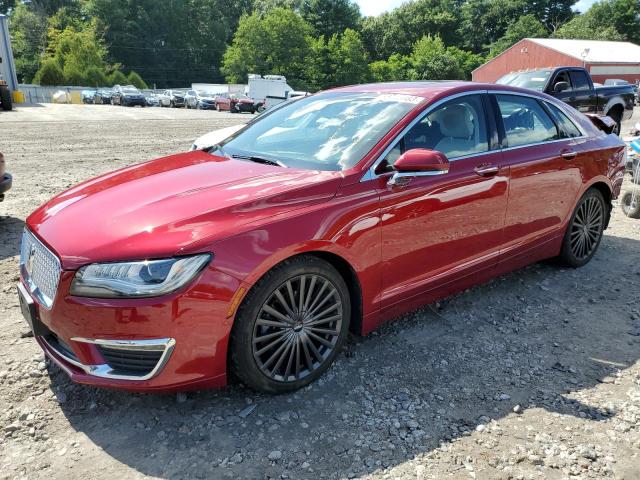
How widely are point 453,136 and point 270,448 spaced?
2393 millimetres

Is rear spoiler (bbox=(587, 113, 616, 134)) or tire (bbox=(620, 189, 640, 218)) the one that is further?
tire (bbox=(620, 189, 640, 218))

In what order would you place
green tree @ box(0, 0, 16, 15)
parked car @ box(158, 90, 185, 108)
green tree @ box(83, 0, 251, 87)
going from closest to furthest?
parked car @ box(158, 90, 185, 108) → green tree @ box(83, 0, 251, 87) → green tree @ box(0, 0, 16, 15)

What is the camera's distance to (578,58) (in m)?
49.4

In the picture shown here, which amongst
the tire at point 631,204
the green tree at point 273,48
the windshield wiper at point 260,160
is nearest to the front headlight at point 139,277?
the windshield wiper at point 260,160

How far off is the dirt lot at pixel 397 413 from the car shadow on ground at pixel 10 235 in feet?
4.08

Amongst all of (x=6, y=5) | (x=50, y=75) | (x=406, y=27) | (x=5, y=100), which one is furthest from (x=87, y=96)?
(x=6, y=5)

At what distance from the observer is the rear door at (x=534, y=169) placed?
4035mm

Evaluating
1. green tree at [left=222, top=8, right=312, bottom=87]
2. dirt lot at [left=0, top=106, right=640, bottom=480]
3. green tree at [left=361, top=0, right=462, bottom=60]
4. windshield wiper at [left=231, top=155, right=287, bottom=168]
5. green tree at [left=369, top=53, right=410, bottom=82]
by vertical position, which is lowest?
dirt lot at [left=0, top=106, right=640, bottom=480]

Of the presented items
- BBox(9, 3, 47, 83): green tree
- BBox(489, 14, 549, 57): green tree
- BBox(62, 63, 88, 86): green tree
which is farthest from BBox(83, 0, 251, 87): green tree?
BBox(489, 14, 549, 57): green tree

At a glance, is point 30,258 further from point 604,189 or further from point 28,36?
point 28,36

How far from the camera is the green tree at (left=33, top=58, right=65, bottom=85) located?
5604 cm

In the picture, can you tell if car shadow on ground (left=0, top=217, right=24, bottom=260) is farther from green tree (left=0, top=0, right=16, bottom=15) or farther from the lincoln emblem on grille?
green tree (left=0, top=0, right=16, bottom=15)

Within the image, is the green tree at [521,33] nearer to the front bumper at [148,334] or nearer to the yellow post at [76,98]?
the yellow post at [76,98]

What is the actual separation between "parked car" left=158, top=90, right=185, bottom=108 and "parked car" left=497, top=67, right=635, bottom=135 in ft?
111
